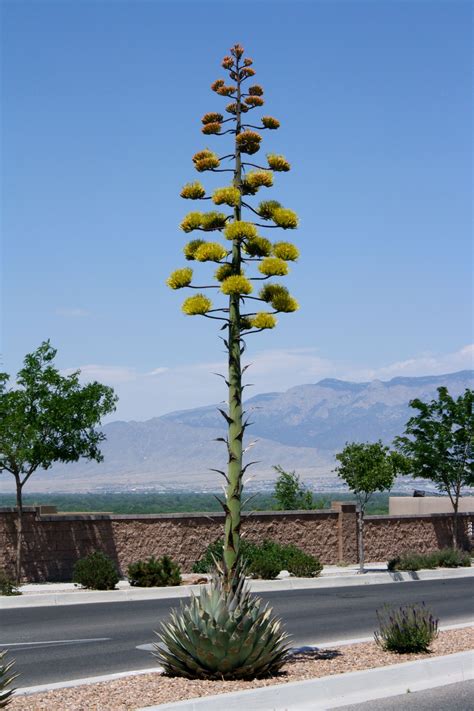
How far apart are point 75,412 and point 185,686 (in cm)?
1812

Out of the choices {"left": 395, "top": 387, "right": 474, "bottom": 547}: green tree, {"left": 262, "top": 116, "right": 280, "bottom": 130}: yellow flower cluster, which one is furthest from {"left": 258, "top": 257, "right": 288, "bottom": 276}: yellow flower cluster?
{"left": 395, "top": 387, "right": 474, "bottom": 547}: green tree

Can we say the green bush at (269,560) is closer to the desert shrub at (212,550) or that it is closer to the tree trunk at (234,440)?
the desert shrub at (212,550)

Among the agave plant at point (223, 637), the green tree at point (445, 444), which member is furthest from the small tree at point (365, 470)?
the agave plant at point (223, 637)

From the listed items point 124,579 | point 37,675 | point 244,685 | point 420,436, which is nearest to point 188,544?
point 124,579

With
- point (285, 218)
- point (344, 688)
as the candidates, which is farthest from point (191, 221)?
point (344, 688)

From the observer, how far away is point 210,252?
12539mm

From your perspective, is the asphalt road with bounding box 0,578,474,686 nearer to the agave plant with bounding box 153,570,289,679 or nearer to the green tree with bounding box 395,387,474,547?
the agave plant with bounding box 153,570,289,679

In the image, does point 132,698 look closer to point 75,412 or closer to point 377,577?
point 75,412

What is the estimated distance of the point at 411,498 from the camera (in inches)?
1976

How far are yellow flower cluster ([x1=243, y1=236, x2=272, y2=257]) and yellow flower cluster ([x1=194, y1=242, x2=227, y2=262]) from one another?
371 mm

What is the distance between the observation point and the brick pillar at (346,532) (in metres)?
35.2

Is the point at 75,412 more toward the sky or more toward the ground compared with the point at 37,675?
more toward the sky

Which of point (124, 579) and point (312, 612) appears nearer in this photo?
point (312, 612)

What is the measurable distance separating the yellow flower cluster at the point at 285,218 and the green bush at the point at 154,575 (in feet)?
50.1
